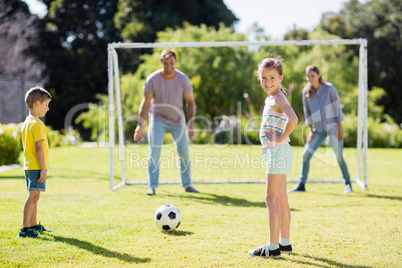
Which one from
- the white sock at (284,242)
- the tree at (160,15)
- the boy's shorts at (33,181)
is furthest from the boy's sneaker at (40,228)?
the tree at (160,15)

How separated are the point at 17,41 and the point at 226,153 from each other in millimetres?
18611

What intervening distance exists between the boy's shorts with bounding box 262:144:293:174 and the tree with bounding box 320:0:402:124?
27489 mm

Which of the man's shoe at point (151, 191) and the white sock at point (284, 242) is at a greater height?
the man's shoe at point (151, 191)

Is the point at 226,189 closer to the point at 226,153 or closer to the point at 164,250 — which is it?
the point at 164,250

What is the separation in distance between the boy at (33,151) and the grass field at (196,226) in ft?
0.87

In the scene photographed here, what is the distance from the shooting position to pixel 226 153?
13.1 m

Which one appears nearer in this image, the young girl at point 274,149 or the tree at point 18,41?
the young girl at point 274,149

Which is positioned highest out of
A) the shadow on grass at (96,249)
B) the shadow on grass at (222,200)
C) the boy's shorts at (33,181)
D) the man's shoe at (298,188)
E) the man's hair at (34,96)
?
the man's hair at (34,96)

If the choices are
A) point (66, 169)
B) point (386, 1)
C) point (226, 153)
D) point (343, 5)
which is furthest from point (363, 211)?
point (343, 5)

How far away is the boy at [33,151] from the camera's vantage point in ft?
13.8

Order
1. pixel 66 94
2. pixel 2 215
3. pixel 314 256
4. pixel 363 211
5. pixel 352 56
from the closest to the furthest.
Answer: pixel 314 256 → pixel 2 215 → pixel 363 211 → pixel 66 94 → pixel 352 56

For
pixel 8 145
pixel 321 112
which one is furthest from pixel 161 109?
pixel 8 145

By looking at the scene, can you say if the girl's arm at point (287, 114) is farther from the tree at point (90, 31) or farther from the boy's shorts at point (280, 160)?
the tree at point (90, 31)

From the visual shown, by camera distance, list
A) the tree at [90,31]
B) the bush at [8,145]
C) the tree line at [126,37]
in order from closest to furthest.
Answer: the bush at [8,145]
the tree line at [126,37]
the tree at [90,31]
